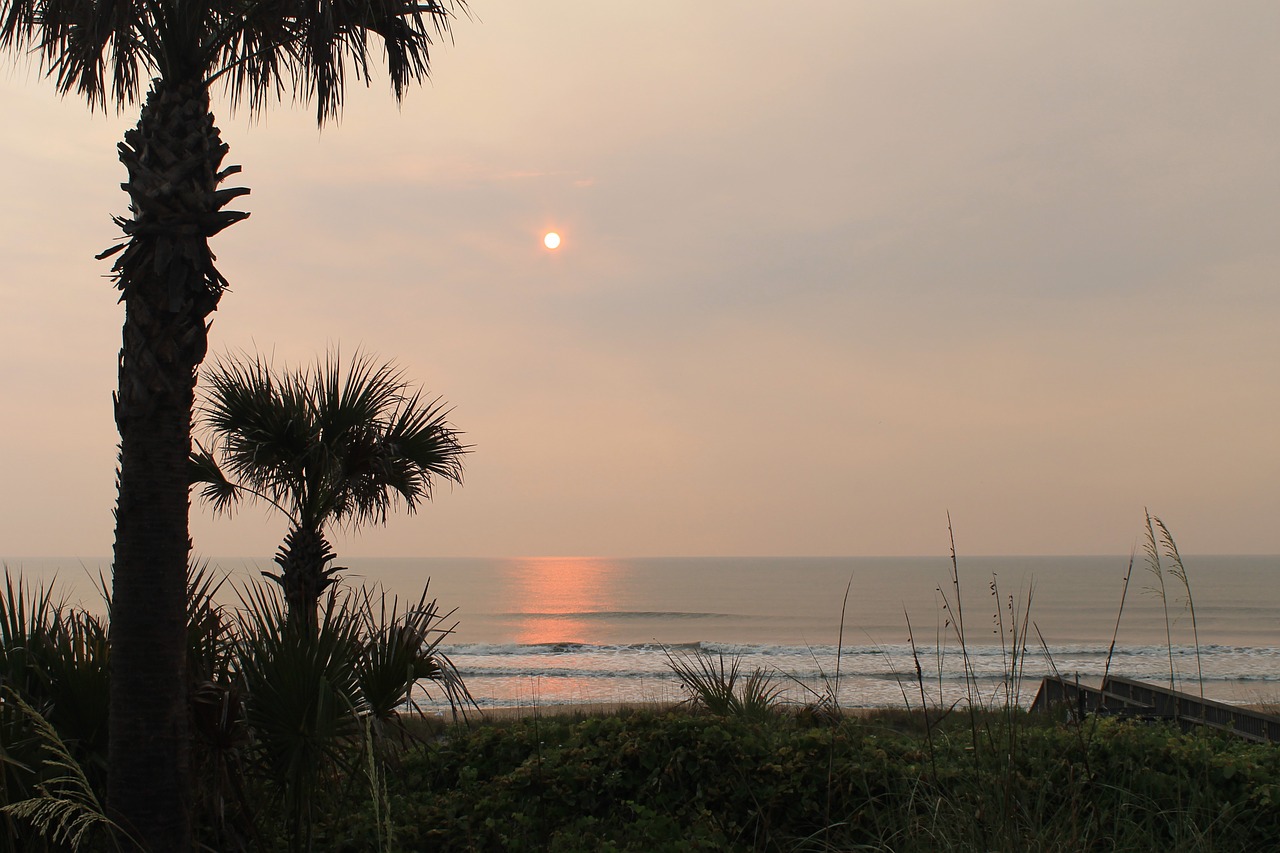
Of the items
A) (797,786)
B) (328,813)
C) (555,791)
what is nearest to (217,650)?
(328,813)

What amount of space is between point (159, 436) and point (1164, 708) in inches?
440

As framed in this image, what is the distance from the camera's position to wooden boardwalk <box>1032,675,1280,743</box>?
8.16 metres

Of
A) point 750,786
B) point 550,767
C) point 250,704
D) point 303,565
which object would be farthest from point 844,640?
point 250,704

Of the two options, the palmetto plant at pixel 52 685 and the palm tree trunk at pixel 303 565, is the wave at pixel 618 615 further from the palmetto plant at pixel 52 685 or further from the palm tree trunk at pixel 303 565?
the palmetto plant at pixel 52 685

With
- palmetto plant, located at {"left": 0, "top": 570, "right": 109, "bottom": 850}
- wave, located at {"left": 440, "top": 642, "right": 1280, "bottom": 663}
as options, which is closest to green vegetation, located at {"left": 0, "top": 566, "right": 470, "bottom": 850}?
palmetto plant, located at {"left": 0, "top": 570, "right": 109, "bottom": 850}

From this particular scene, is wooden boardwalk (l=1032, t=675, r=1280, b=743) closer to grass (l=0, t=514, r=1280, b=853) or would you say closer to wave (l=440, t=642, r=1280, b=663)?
grass (l=0, t=514, r=1280, b=853)

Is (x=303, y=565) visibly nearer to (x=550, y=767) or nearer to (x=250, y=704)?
(x=550, y=767)

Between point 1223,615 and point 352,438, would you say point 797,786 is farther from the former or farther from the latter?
point 1223,615

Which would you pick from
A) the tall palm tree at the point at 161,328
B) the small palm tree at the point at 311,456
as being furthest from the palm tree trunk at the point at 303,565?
the tall palm tree at the point at 161,328

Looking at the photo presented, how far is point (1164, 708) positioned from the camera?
34.9ft

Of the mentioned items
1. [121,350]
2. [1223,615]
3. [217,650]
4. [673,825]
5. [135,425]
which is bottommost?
[1223,615]

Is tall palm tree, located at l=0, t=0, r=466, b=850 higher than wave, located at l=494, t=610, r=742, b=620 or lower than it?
higher

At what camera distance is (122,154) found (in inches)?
198

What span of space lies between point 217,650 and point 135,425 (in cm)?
139
